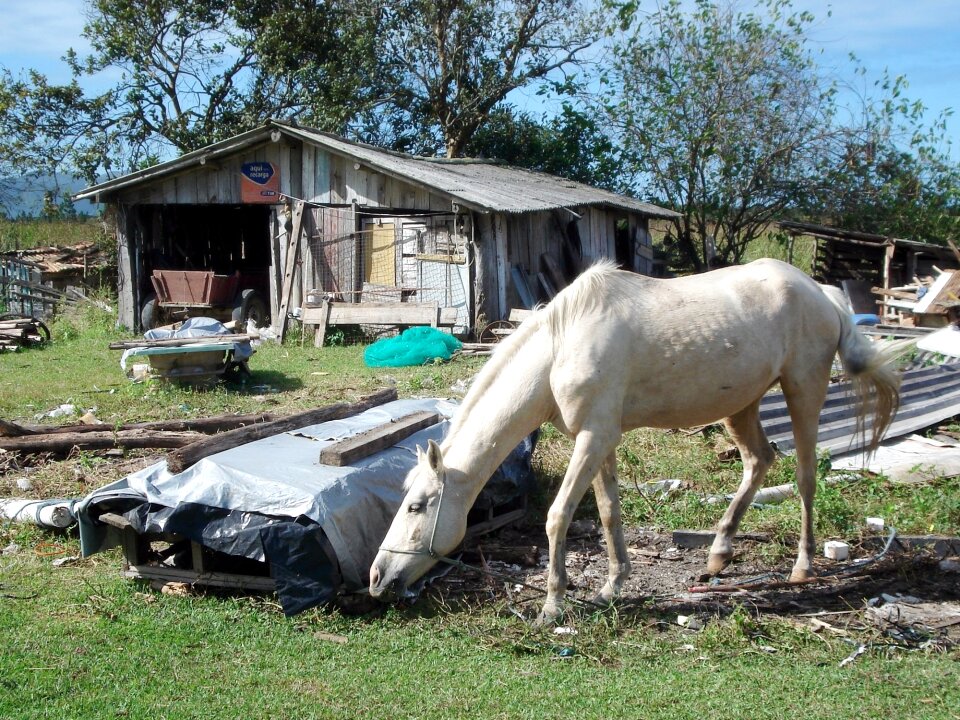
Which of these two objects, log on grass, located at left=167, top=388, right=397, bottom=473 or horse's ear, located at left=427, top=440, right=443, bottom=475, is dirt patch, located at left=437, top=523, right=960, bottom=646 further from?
log on grass, located at left=167, top=388, right=397, bottom=473

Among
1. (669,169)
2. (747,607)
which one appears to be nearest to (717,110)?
(669,169)

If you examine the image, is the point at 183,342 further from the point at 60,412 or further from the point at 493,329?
the point at 493,329

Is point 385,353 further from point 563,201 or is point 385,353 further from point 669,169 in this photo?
point 669,169

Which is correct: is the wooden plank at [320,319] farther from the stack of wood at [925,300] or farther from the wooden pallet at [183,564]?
the stack of wood at [925,300]

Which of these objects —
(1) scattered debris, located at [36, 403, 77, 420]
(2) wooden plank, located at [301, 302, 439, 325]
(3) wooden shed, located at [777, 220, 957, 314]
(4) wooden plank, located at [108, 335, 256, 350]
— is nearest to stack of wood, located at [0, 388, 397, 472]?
(1) scattered debris, located at [36, 403, 77, 420]

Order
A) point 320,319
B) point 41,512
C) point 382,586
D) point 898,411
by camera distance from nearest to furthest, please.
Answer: point 382,586, point 41,512, point 898,411, point 320,319

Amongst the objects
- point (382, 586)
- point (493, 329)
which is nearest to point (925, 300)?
point (493, 329)

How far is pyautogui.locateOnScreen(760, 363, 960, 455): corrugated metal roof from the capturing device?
8.12 m

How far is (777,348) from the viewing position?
561 centimetres

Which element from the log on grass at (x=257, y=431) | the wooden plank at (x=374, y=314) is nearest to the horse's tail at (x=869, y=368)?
the log on grass at (x=257, y=431)

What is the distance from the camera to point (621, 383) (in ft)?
16.8

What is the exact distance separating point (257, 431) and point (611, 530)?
264cm

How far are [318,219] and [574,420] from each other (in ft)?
44.9

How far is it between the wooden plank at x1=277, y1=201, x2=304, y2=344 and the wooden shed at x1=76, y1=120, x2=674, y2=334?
0.09ft
